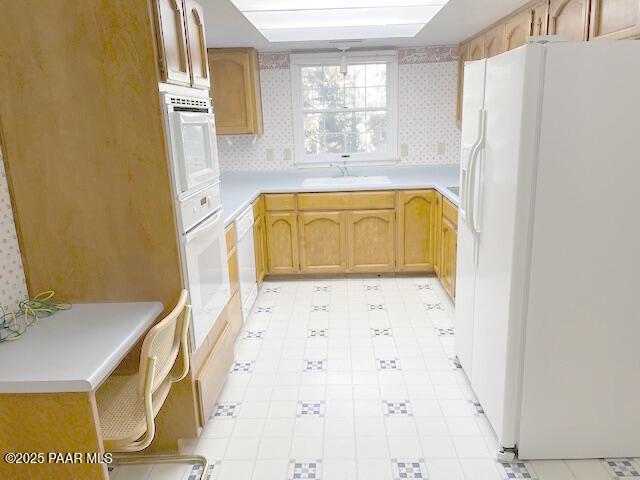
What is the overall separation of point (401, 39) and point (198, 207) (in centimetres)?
254

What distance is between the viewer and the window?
431cm

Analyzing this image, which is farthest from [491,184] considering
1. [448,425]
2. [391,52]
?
[391,52]

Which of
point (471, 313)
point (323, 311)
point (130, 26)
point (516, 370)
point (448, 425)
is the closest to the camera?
point (130, 26)

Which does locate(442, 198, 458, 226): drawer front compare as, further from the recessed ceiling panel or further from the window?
the recessed ceiling panel

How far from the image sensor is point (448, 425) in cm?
217

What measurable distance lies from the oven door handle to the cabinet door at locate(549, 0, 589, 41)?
1784 millimetres

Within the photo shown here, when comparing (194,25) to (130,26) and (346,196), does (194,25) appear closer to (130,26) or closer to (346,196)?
(130,26)

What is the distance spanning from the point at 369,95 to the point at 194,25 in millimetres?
2553

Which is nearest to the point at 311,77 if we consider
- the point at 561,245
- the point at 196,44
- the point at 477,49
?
the point at 477,49

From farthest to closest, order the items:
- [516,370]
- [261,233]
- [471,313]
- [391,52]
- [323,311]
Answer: [391,52] < [261,233] < [323,311] < [471,313] < [516,370]

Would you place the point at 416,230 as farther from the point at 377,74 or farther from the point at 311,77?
the point at 311,77

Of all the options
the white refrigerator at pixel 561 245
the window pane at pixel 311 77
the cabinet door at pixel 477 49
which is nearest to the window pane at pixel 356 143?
the window pane at pixel 311 77

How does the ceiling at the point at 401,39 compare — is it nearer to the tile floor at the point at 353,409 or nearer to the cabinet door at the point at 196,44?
the cabinet door at the point at 196,44

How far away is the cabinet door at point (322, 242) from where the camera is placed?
13.1 ft
